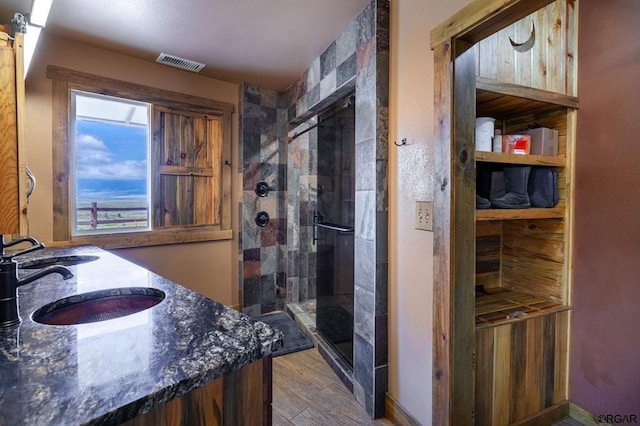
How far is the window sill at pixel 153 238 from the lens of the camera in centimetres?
243

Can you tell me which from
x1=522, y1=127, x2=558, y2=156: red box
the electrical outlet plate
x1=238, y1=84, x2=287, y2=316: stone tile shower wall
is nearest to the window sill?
x1=238, y1=84, x2=287, y2=316: stone tile shower wall

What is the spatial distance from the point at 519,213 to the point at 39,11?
2.42 meters

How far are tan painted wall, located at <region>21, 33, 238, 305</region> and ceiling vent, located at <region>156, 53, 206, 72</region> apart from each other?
0.32 ft

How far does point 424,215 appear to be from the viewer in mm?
1501

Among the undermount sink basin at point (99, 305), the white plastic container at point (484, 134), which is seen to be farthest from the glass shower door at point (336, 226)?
the undermount sink basin at point (99, 305)

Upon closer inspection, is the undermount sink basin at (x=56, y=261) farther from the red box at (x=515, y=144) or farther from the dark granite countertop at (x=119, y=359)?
the red box at (x=515, y=144)

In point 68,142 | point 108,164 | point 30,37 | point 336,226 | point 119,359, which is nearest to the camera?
point 119,359

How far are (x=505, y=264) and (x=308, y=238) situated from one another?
198 cm

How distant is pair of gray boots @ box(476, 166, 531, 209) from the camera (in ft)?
5.18

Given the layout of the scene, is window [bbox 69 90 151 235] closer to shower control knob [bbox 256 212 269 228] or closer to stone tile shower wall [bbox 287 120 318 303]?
shower control knob [bbox 256 212 269 228]

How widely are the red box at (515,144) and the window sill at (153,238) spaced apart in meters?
2.49

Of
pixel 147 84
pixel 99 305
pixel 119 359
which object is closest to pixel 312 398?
pixel 99 305

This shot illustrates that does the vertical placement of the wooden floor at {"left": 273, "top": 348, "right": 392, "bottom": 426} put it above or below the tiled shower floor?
below

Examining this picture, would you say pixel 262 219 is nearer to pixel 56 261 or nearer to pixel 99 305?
pixel 56 261
